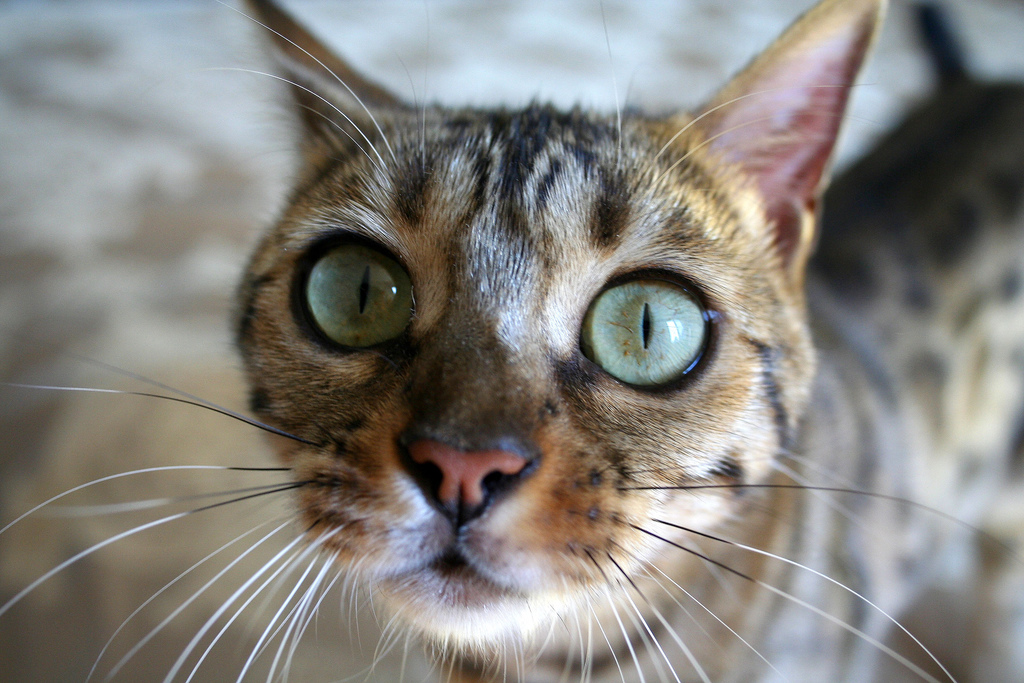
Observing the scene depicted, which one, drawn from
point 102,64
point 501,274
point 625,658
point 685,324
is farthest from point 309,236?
point 102,64

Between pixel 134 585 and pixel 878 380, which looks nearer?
pixel 134 585

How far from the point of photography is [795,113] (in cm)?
92

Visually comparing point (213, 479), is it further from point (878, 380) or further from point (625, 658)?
point (878, 380)

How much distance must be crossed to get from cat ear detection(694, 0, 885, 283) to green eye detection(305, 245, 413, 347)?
1.55ft

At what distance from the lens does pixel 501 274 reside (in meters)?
0.75

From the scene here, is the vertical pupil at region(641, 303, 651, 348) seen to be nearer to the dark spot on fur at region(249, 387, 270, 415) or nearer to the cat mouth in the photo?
the cat mouth

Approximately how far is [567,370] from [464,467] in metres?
0.19

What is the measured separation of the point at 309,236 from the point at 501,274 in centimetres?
27

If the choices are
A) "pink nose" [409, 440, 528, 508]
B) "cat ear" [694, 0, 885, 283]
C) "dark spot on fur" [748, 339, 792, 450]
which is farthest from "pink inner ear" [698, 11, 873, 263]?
"pink nose" [409, 440, 528, 508]

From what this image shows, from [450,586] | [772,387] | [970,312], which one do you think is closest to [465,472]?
[450,586]

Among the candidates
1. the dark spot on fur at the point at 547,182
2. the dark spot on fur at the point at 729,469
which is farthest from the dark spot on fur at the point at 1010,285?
the dark spot on fur at the point at 547,182

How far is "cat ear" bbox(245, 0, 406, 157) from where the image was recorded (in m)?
0.97

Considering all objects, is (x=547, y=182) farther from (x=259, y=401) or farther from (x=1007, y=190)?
(x=1007, y=190)

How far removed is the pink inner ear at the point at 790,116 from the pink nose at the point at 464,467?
579 mm
